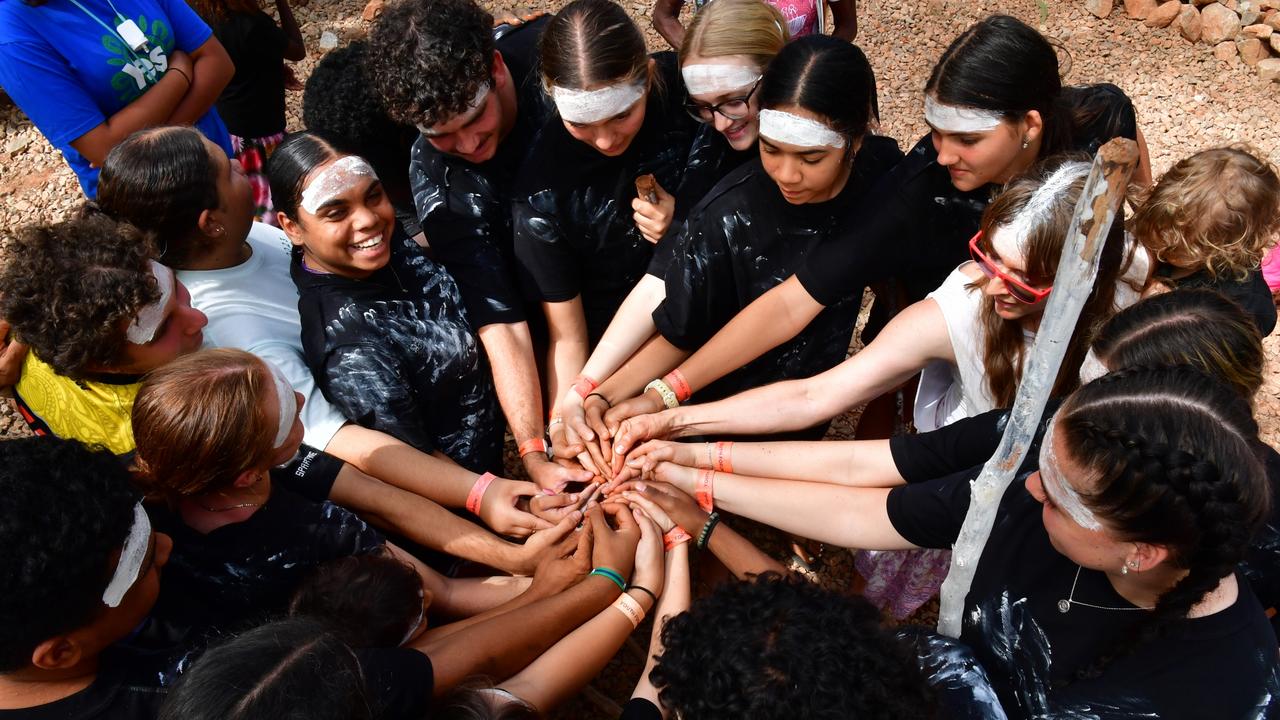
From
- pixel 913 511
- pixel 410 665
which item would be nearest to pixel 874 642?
pixel 913 511

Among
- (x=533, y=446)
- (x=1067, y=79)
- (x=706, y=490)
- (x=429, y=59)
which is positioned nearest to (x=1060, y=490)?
(x=706, y=490)

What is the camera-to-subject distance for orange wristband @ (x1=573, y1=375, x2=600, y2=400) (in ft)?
10.3

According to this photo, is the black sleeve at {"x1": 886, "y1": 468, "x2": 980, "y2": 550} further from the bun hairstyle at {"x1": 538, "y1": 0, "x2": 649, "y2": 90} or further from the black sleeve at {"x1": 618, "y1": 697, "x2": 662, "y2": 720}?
the bun hairstyle at {"x1": 538, "y1": 0, "x2": 649, "y2": 90}

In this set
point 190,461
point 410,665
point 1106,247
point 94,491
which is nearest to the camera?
point 94,491

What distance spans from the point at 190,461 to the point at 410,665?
0.76 metres

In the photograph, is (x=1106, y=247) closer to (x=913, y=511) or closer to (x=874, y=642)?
(x=913, y=511)

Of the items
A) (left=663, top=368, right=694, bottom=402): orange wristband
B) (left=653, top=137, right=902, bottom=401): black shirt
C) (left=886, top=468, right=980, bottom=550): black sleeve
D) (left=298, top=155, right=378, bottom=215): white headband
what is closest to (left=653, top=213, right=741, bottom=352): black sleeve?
(left=653, top=137, right=902, bottom=401): black shirt

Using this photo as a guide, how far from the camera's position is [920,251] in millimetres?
2938

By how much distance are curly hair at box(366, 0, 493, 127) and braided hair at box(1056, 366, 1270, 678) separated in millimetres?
2140

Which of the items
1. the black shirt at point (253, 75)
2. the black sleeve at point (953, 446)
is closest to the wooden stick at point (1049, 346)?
the black sleeve at point (953, 446)

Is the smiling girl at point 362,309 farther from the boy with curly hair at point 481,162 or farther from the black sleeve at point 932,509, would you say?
the black sleeve at point 932,509

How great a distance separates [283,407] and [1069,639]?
2.07m

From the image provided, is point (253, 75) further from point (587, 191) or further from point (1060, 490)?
point (1060, 490)

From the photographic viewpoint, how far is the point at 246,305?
280 centimetres
